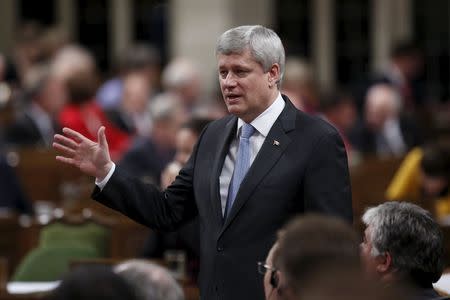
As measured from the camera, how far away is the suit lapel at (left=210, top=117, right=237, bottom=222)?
16.4 feet

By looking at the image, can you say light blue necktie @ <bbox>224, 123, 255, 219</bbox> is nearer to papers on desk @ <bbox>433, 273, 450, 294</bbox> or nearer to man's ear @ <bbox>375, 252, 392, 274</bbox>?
man's ear @ <bbox>375, 252, 392, 274</bbox>

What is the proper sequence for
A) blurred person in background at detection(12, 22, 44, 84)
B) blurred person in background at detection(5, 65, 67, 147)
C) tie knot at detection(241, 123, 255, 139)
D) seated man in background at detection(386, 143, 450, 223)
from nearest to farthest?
tie knot at detection(241, 123, 255, 139), seated man in background at detection(386, 143, 450, 223), blurred person in background at detection(5, 65, 67, 147), blurred person in background at detection(12, 22, 44, 84)

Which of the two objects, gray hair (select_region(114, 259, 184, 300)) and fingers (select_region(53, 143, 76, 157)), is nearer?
gray hair (select_region(114, 259, 184, 300))

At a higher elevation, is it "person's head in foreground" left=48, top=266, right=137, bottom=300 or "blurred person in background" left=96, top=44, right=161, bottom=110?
"person's head in foreground" left=48, top=266, right=137, bottom=300

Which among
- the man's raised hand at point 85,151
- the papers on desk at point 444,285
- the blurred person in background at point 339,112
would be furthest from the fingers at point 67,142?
the blurred person in background at point 339,112

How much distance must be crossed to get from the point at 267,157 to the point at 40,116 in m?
8.00

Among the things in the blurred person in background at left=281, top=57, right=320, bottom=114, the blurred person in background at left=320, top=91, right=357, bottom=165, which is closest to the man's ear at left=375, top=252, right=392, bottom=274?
the blurred person in background at left=281, top=57, right=320, bottom=114

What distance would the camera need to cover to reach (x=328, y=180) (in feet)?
16.0

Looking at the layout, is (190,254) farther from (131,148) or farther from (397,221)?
(131,148)

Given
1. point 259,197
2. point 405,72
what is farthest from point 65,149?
point 405,72

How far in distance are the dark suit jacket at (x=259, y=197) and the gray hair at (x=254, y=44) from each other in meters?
0.24

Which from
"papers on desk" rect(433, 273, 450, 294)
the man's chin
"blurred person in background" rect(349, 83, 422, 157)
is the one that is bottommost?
"blurred person in background" rect(349, 83, 422, 157)

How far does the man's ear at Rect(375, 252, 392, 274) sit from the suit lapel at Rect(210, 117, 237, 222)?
1.98ft

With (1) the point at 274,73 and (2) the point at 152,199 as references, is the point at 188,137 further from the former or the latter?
(1) the point at 274,73
